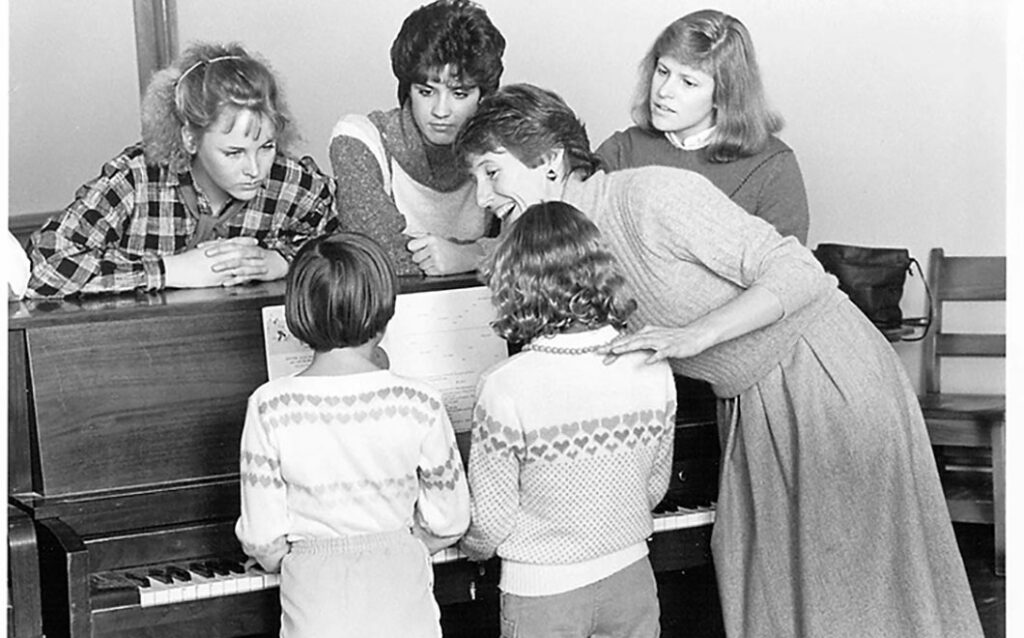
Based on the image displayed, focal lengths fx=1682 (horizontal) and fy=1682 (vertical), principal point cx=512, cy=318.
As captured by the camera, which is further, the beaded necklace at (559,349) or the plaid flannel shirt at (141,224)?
the plaid flannel shirt at (141,224)

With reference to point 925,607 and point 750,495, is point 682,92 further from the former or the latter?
point 925,607

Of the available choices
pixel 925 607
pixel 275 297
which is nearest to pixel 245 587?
pixel 275 297

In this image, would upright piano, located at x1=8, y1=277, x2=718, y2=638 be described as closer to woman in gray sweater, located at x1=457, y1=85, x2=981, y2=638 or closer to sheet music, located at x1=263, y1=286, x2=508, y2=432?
sheet music, located at x1=263, y1=286, x2=508, y2=432

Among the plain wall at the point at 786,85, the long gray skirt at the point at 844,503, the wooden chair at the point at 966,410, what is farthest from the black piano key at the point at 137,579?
the wooden chair at the point at 966,410

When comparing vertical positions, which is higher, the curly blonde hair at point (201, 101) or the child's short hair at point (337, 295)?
the curly blonde hair at point (201, 101)

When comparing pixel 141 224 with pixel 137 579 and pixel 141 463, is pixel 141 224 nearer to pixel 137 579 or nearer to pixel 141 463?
pixel 141 463

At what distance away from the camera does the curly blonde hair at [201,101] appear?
3156 millimetres

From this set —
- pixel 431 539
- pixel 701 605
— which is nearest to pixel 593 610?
pixel 431 539

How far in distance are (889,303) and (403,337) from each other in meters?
2.24

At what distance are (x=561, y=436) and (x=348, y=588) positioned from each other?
1.38 ft

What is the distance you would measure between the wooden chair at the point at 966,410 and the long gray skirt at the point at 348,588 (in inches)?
99.3

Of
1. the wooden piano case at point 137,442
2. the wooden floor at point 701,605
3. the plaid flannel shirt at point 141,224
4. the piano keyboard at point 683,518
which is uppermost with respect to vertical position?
the plaid flannel shirt at point 141,224

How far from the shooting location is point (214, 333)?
9.63ft

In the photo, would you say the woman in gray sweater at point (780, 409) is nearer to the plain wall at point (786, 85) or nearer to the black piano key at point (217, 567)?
the black piano key at point (217, 567)
